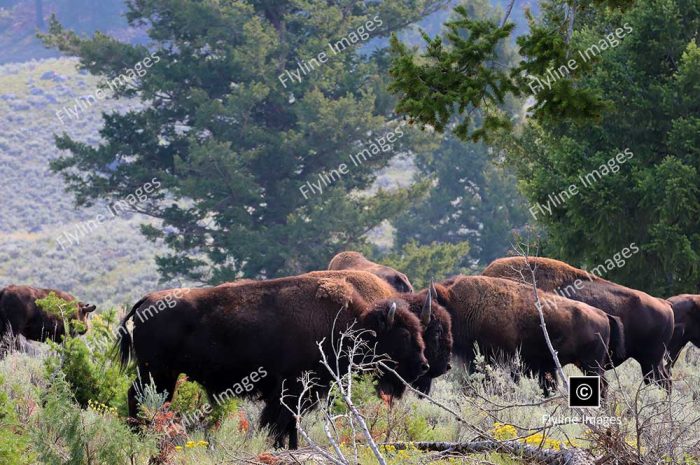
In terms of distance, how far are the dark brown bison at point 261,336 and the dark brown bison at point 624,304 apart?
13.7 ft

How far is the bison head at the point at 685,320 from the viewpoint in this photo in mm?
14641

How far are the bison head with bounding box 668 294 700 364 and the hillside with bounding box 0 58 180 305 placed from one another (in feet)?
81.5

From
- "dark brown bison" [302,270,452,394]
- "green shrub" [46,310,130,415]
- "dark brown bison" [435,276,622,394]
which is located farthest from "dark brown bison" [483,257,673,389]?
"green shrub" [46,310,130,415]

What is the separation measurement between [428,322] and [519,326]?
2102mm

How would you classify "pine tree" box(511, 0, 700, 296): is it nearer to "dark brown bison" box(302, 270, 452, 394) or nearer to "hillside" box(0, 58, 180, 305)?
"dark brown bison" box(302, 270, 452, 394)

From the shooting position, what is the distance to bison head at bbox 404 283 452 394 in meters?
10.5

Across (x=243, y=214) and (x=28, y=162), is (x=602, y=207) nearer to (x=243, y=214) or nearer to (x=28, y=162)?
(x=243, y=214)

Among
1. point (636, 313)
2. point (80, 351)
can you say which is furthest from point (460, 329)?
point (80, 351)

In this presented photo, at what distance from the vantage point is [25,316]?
49.1ft

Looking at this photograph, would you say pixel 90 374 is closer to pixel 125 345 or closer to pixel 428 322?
pixel 125 345

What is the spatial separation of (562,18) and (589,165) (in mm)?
9819

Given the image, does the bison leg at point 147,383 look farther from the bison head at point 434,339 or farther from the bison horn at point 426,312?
the bison horn at point 426,312

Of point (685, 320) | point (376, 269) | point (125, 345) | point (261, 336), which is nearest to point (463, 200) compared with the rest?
point (376, 269)

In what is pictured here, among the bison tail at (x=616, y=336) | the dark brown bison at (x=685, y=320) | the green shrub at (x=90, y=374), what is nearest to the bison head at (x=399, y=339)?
the green shrub at (x=90, y=374)
